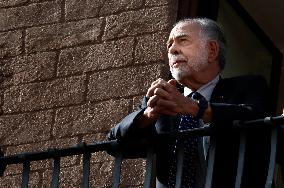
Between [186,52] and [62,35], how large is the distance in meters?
2.01

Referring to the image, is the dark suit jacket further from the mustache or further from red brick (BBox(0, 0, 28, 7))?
red brick (BBox(0, 0, 28, 7))

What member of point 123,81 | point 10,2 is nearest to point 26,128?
point 123,81

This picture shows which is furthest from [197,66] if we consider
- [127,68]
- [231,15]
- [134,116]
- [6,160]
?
[231,15]

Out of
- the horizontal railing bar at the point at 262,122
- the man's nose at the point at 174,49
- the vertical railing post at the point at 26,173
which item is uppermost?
the man's nose at the point at 174,49

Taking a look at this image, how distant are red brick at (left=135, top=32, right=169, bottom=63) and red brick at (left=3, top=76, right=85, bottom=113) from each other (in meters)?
0.36

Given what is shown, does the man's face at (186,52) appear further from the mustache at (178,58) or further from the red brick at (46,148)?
the red brick at (46,148)

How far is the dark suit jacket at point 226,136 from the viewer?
16.9ft

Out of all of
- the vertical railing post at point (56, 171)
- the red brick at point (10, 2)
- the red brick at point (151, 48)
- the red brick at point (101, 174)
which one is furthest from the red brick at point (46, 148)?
the vertical railing post at point (56, 171)

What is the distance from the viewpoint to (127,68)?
23.7 ft

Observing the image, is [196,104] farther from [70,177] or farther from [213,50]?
[70,177]

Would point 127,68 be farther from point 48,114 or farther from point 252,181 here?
point 252,181

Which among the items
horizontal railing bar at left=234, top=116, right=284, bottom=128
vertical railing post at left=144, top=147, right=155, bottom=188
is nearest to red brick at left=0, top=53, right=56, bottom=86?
vertical railing post at left=144, top=147, right=155, bottom=188

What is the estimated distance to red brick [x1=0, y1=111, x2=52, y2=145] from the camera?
7.24 meters

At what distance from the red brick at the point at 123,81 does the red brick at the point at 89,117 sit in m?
0.06
